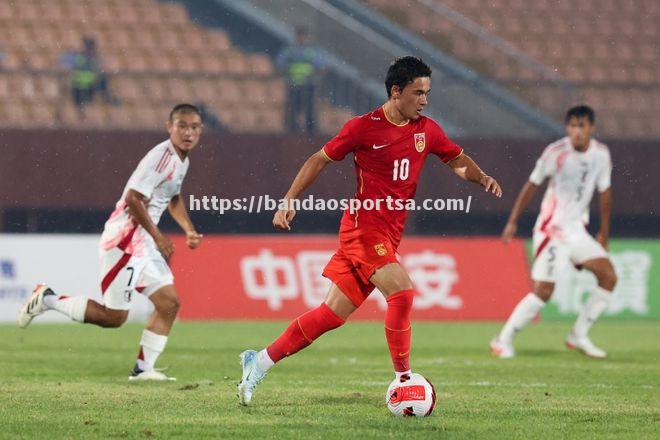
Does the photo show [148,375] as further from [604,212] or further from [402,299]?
[604,212]

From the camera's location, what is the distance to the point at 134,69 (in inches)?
827

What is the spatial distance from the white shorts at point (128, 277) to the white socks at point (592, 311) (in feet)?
15.6

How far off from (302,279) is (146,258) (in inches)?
301

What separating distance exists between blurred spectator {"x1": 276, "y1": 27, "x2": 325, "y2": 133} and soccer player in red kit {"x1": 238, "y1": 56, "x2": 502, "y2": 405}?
11.8 m

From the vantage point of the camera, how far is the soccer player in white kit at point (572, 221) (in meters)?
12.6

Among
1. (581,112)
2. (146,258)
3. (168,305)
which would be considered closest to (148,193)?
(146,258)

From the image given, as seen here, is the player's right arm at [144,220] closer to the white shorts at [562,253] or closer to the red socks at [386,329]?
the red socks at [386,329]

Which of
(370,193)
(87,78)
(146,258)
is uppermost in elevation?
(87,78)

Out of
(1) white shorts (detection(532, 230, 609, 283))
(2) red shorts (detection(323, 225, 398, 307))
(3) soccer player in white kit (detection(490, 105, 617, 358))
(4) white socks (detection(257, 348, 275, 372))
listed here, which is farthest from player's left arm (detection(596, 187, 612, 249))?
(4) white socks (detection(257, 348, 275, 372))

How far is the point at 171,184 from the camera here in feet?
33.2

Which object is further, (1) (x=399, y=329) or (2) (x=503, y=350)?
(2) (x=503, y=350)

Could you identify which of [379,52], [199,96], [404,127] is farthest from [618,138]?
[404,127]

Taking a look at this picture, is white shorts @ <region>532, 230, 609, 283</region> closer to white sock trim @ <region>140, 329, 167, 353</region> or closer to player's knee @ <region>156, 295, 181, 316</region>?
player's knee @ <region>156, 295, 181, 316</region>

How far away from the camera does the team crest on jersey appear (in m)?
8.13
